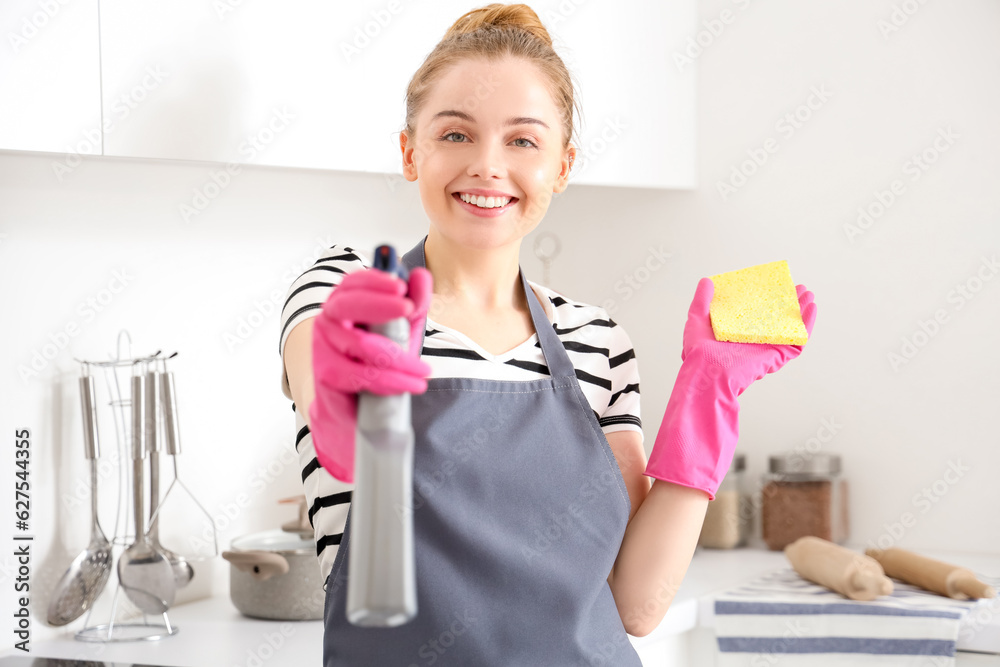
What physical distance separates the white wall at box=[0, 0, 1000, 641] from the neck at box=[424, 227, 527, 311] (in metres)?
0.66

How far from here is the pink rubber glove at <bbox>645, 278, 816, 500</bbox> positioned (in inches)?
37.3

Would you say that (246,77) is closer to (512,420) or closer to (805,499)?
(512,420)

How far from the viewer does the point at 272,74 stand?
1263 millimetres

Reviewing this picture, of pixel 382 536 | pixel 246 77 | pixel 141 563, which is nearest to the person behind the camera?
pixel 382 536

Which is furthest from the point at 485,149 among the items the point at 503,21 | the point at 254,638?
the point at 254,638

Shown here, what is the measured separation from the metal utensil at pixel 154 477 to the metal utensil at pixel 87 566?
67 mm

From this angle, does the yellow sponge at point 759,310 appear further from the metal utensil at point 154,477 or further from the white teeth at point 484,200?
the metal utensil at point 154,477

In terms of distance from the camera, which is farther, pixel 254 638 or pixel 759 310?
pixel 254 638

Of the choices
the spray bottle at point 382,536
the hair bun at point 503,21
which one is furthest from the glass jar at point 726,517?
the spray bottle at point 382,536

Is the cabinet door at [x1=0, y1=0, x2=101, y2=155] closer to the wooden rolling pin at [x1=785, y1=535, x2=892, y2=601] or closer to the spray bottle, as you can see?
the spray bottle

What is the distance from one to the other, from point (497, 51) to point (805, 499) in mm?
1306

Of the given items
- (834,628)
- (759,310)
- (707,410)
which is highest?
(759,310)

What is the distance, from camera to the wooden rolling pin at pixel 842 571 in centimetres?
147

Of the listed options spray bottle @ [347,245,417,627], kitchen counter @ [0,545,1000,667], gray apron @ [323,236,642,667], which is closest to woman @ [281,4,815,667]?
gray apron @ [323,236,642,667]
